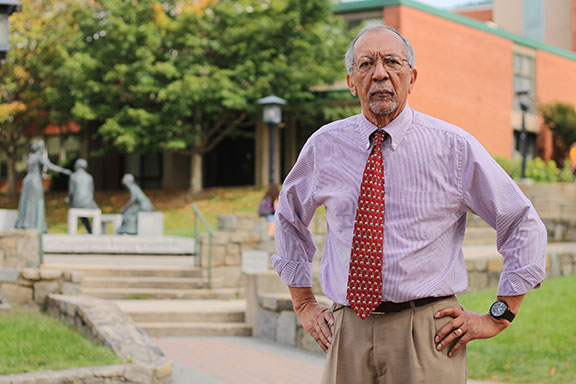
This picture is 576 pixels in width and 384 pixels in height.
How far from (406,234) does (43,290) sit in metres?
8.25

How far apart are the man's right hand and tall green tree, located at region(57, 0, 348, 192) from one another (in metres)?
25.4

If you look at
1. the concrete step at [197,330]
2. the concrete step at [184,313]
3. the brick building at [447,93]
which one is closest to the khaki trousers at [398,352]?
the concrete step at [197,330]

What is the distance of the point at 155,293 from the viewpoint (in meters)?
12.4

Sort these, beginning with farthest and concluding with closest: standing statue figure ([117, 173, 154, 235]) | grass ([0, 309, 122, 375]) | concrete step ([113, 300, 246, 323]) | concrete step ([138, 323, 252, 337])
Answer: standing statue figure ([117, 173, 154, 235]) < concrete step ([113, 300, 246, 323]) < concrete step ([138, 323, 252, 337]) < grass ([0, 309, 122, 375])

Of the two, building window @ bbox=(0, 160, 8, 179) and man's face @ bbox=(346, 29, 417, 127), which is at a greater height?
building window @ bbox=(0, 160, 8, 179)

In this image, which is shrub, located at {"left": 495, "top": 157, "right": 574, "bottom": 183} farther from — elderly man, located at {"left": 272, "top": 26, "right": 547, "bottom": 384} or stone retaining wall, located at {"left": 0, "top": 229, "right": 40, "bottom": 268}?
elderly man, located at {"left": 272, "top": 26, "right": 547, "bottom": 384}

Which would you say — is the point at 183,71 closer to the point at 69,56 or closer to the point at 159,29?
the point at 159,29

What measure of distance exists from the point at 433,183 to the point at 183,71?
27436 millimetres

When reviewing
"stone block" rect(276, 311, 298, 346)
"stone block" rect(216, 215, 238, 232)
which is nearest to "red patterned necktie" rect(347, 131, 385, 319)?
"stone block" rect(276, 311, 298, 346)

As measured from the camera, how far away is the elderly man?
2619 millimetres

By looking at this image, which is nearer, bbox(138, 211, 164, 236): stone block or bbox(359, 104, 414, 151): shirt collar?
bbox(359, 104, 414, 151): shirt collar

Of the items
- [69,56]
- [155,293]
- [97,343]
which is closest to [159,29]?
[69,56]

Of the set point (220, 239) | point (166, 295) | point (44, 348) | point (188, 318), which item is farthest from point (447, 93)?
point (44, 348)

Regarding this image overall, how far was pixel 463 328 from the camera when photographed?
259 cm
